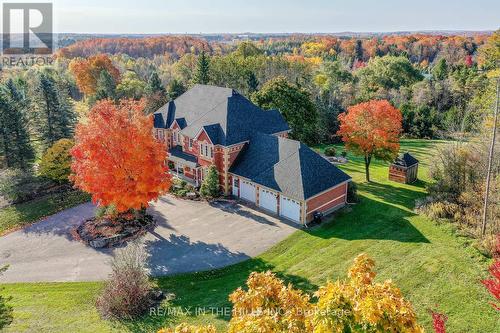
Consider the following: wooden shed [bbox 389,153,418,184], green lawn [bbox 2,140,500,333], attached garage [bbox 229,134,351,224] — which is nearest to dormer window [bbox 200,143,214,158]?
attached garage [bbox 229,134,351,224]

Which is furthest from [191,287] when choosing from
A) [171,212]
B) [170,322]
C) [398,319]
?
[398,319]

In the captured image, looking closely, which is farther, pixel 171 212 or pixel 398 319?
pixel 171 212

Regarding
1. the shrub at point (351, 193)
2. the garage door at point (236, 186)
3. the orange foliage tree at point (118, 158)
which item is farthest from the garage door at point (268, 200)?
the orange foliage tree at point (118, 158)

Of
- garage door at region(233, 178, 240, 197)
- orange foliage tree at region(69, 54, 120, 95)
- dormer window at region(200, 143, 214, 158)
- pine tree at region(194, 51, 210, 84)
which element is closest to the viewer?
garage door at region(233, 178, 240, 197)

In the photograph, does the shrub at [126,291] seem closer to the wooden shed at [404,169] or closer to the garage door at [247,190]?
the garage door at [247,190]

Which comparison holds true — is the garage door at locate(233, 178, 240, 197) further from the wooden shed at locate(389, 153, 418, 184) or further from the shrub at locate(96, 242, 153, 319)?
the wooden shed at locate(389, 153, 418, 184)

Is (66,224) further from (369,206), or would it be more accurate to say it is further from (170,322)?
(369,206)
